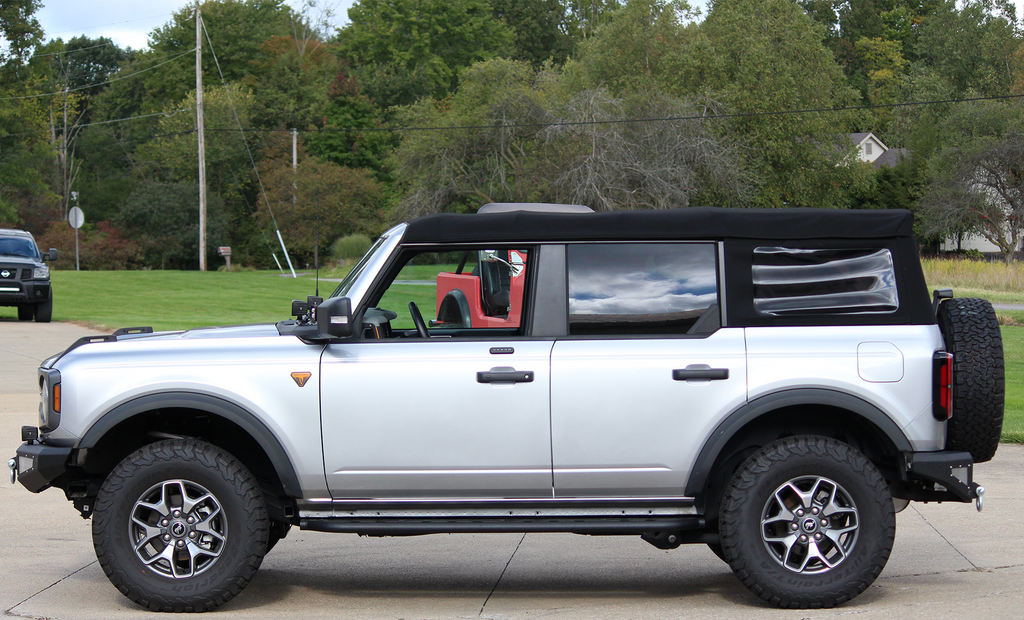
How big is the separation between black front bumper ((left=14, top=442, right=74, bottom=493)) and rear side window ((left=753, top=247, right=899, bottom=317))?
136 inches

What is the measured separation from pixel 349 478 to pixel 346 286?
104cm

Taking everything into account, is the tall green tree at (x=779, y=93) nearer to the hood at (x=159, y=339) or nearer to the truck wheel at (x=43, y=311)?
the truck wheel at (x=43, y=311)

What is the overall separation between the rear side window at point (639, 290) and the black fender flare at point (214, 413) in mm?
1537

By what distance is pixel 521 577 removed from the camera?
19.0ft

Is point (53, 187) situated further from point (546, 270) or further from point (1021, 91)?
point (546, 270)

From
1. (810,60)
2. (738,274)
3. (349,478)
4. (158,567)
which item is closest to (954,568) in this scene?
(738,274)

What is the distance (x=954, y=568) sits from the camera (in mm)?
5797

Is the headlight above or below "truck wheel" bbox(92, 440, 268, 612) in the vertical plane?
above

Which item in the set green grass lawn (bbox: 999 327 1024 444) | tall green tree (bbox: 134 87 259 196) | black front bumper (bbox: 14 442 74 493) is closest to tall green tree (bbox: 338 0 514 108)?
tall green tree (bbox: 134 87 259 196)

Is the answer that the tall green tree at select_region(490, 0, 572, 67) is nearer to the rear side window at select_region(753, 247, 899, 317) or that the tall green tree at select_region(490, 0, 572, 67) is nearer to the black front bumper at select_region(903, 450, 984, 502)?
the rear side window at select_region(753, 247, 899, 317)

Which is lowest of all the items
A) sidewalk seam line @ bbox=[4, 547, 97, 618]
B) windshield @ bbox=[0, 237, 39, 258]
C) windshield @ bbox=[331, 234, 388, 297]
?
sidewalk seam line @ bbox=[4, 547, 97, 618]

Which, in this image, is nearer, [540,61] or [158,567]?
[158,567]

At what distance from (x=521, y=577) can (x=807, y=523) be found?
1.68 m

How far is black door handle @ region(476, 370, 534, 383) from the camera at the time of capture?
193 inches
